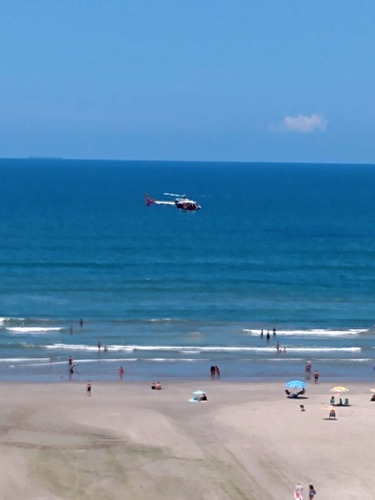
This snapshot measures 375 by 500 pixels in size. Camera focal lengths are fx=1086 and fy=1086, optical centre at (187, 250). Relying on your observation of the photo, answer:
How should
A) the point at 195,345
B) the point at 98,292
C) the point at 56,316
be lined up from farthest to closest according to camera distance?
the point at 98,292, the point at 56,316, the point at 195,345

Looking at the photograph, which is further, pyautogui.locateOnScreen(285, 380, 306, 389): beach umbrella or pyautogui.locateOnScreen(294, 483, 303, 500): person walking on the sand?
pyautogui.locateOnScreen(285, 380, 306, 389): beach umbrella

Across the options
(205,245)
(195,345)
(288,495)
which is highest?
(205,245)

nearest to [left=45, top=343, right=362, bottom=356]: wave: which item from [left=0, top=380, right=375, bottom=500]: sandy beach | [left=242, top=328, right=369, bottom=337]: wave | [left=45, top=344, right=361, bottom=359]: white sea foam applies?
[left=45, top=344, right=361, bottom=359]: white sea foam

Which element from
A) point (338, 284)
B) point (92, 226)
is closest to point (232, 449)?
point (338, 284)

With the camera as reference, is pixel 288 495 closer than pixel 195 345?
Yes

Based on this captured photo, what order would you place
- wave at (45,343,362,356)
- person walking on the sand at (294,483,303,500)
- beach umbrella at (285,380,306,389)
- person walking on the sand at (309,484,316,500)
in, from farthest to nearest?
wave at (45,343,362,356) < beach umbrella at (285,380,306,389) < person walking on the sand at (309,484,316,500) < person walking on the sand at (294,483,303,500)

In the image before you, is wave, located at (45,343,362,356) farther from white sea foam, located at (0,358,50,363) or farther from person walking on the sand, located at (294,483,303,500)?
person walking on the sand, located at (294,483,303,500)

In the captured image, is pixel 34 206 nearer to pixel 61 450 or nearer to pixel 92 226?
pixel 92 226

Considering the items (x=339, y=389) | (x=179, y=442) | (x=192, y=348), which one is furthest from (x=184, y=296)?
(x=179, y=442)

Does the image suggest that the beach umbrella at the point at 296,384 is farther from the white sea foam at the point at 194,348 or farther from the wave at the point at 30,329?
the wave at the point at 30,329
